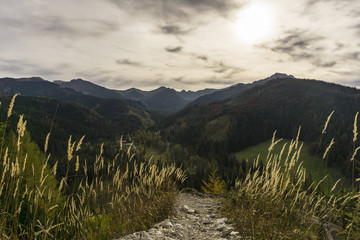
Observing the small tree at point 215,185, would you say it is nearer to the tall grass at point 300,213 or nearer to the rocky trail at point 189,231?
the rocky trail at point 189,231

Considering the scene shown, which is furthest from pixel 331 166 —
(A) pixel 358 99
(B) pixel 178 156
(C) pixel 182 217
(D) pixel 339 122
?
(A) pixel 358 99

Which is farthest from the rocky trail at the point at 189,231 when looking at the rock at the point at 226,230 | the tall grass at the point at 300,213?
the tall grass at the point at 300,213

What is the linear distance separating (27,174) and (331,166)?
132m

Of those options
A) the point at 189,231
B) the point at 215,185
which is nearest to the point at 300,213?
the point at 189,231

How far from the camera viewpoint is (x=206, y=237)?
5.53 m

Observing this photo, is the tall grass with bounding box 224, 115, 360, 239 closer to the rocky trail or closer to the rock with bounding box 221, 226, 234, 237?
the rock with bounding box 221, 226, 234, 237

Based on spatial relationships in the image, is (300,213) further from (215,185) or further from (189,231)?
(215,185)

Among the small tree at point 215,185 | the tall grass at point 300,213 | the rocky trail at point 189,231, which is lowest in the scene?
the small tree at point 215,185

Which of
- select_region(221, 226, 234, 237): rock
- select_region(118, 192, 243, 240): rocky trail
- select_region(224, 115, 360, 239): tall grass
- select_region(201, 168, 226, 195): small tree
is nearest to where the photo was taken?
select_region(224, 115, 360, 239): tall grass

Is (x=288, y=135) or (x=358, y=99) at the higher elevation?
(x=358, y=99)

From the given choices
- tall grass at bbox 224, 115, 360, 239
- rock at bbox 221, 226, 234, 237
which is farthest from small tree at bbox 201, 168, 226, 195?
tall grass at bbox 224, 115, 360, 239

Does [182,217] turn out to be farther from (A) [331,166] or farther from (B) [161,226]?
(A) [331,166]

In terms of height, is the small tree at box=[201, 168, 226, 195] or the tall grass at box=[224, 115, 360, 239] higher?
the tall grass at box=[224, 115, 360, 239]

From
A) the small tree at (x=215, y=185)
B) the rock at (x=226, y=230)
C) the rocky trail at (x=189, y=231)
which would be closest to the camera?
the rocky trail at (x=189, y=231)
